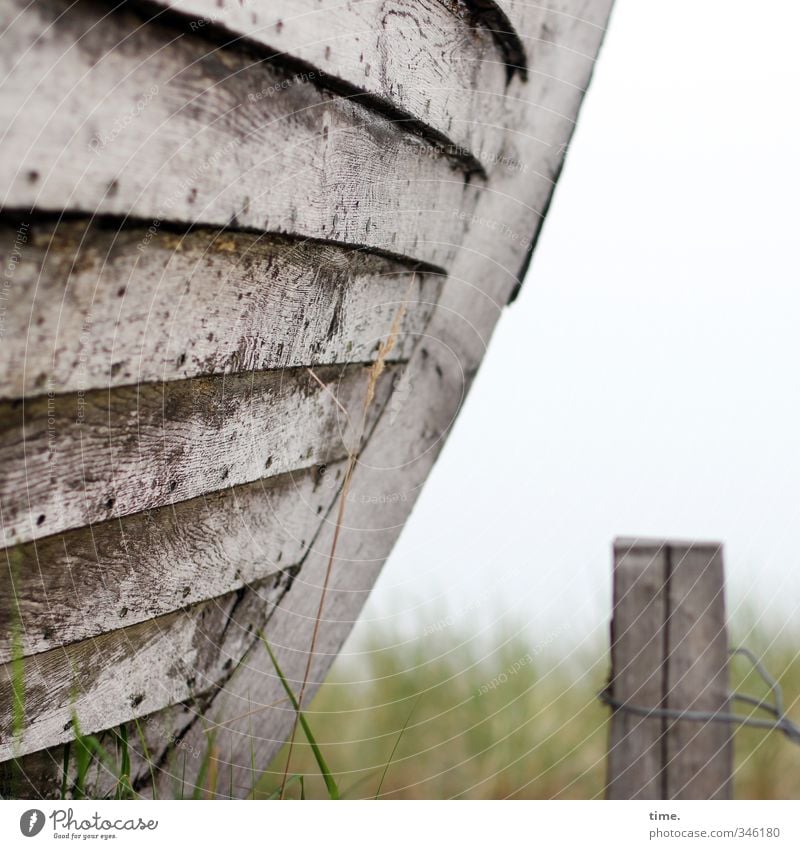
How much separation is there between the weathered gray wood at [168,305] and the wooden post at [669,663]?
759 millimetres

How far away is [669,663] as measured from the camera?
1.48 metres

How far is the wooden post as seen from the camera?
146 centimetres

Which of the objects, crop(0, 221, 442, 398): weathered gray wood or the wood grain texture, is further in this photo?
the wood grain texture

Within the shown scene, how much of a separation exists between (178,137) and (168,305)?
16cm

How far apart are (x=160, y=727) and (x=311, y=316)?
2.00 ft
